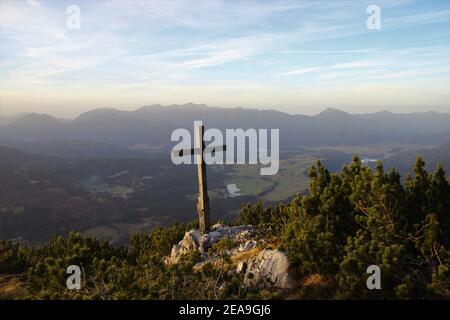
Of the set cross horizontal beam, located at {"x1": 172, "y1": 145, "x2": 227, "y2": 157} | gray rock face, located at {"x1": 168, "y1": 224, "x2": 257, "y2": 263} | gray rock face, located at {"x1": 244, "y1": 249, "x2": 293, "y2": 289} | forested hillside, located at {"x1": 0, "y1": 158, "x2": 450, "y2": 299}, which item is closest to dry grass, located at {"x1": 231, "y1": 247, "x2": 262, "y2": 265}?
gray rock face, located at {"x1": 168, "y1": 224, "x2": 257, "y2": 263}

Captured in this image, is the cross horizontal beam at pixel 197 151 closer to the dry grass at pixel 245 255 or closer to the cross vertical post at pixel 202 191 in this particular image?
the cross vertical post at pixel 202 191

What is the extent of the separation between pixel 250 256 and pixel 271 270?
2077 mm

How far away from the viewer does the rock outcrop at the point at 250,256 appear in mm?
10695

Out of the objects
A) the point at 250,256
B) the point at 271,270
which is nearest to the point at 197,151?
the point at 250,256

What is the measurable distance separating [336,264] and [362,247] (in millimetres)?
1321

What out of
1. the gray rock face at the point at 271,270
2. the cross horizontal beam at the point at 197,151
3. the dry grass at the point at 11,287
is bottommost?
the dry grass at the point at 11,287

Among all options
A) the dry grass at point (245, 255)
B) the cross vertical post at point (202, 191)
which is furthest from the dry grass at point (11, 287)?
the dry grass at point (245, 255)

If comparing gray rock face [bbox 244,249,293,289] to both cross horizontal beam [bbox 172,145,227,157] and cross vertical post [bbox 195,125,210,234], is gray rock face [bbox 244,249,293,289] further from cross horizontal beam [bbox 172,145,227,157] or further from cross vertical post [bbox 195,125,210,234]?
cross horizontal beam [bbox 172,145,227,157]

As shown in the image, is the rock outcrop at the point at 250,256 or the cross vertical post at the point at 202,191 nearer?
the rock outcrop at the point at 250,256

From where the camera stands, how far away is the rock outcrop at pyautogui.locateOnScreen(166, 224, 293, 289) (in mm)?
10695

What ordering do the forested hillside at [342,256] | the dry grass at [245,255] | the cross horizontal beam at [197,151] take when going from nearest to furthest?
the forested hillside at [342,256] → the dry grass at [245,255] → the cross horizontal beam at [197,151]

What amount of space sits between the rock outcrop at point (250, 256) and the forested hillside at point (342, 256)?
33 cm
